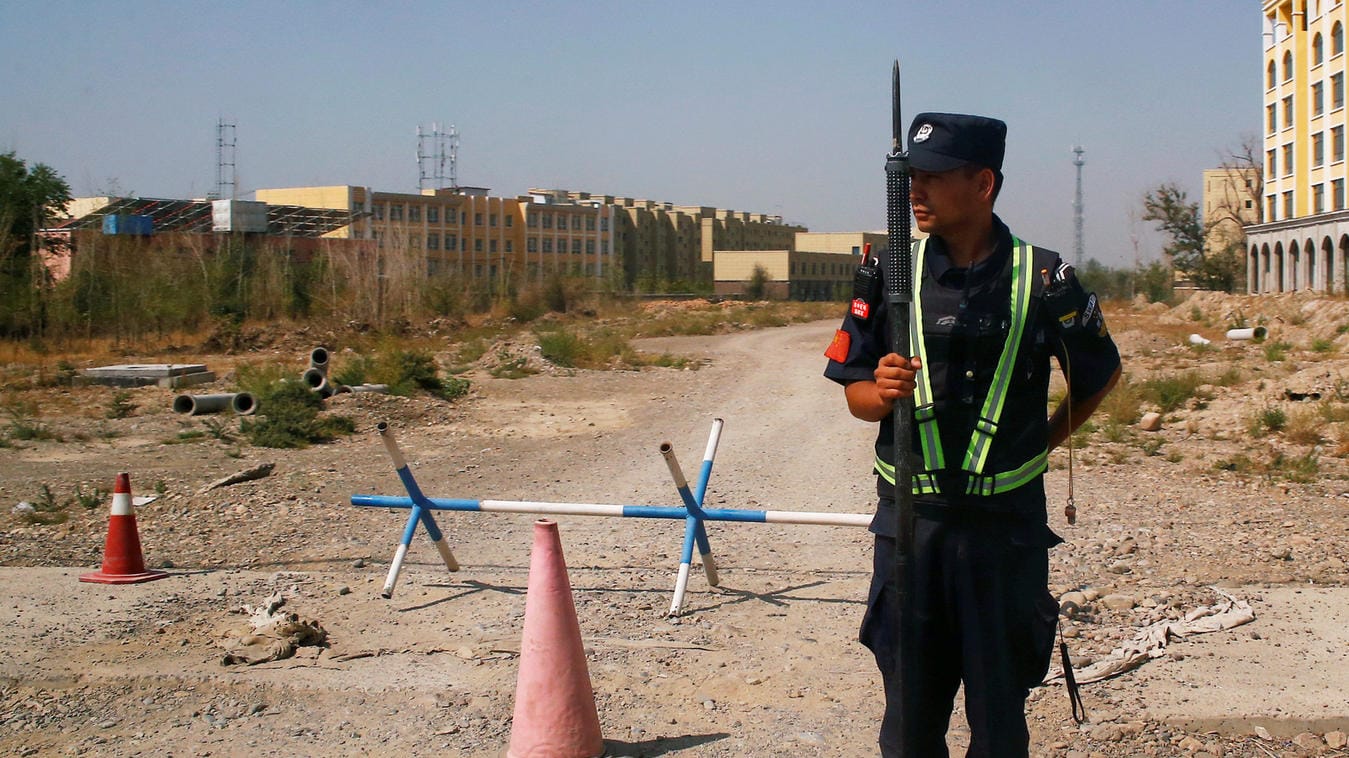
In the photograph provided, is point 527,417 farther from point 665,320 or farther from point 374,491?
point 665,320

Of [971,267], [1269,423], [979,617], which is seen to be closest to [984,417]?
[971,267]

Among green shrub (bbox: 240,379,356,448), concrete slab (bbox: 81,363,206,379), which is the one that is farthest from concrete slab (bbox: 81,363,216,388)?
green shrub (bbox: 240,379,356,448)

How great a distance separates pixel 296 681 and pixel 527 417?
11310mm

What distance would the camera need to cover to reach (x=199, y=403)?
648 inches

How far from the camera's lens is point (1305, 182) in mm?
51906

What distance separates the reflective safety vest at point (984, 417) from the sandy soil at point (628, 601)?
1.82m

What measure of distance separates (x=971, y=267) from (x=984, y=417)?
0.37 meters

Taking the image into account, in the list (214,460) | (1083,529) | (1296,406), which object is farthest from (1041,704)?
(1296,406)

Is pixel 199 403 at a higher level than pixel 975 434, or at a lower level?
lower

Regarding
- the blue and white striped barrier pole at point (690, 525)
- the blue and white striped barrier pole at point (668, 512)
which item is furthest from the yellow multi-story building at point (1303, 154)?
the blue and white striped barrier pole at point (668, 512)

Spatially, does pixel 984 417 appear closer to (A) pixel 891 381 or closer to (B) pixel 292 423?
(A) pixel 891 381

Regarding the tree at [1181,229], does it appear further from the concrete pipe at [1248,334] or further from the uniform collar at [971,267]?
the uniform collar at [971,267]

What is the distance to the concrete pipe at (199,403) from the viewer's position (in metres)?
16.5

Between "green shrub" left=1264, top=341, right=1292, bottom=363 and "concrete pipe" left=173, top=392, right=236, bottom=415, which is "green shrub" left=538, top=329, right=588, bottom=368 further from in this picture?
"green shrub" left=1264, top=341, right=1292, bottom=363
